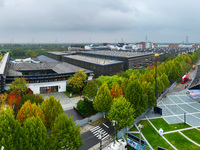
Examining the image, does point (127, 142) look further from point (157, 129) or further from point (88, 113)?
point (88, 113)

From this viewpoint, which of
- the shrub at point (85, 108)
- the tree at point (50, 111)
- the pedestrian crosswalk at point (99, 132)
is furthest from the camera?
the shrub at point (85, 108)

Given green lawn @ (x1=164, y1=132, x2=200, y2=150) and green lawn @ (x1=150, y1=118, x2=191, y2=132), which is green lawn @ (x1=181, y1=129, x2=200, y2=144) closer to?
green lawn @ (x1=164, y1=132, x2=200, y2=150)

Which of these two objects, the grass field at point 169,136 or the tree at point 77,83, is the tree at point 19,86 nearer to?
the tree at point 77,83

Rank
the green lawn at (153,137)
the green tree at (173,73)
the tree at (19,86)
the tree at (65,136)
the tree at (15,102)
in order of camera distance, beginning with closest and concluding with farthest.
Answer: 1. the tree at (65,136)
2. the green lawn at (153,137)
3. the tree at (15,102)
4. the tree at (19,86)
5. the green tree at (173,73)

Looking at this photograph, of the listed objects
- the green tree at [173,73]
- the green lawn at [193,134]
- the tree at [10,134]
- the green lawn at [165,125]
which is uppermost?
the green tree at [173,73]

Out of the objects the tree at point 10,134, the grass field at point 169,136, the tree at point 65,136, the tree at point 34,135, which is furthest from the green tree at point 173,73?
the tree at point 10,134

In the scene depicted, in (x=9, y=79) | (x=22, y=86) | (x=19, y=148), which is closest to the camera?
(x=19, y=148)

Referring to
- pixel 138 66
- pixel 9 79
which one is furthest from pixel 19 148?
pixel 138 66

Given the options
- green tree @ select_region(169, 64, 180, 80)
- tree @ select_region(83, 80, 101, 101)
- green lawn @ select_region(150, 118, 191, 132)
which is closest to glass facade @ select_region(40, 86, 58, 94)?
tree @ select_region(83, 80, 101, 101)

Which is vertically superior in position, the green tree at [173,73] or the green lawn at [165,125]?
the green tree at [173,73]
